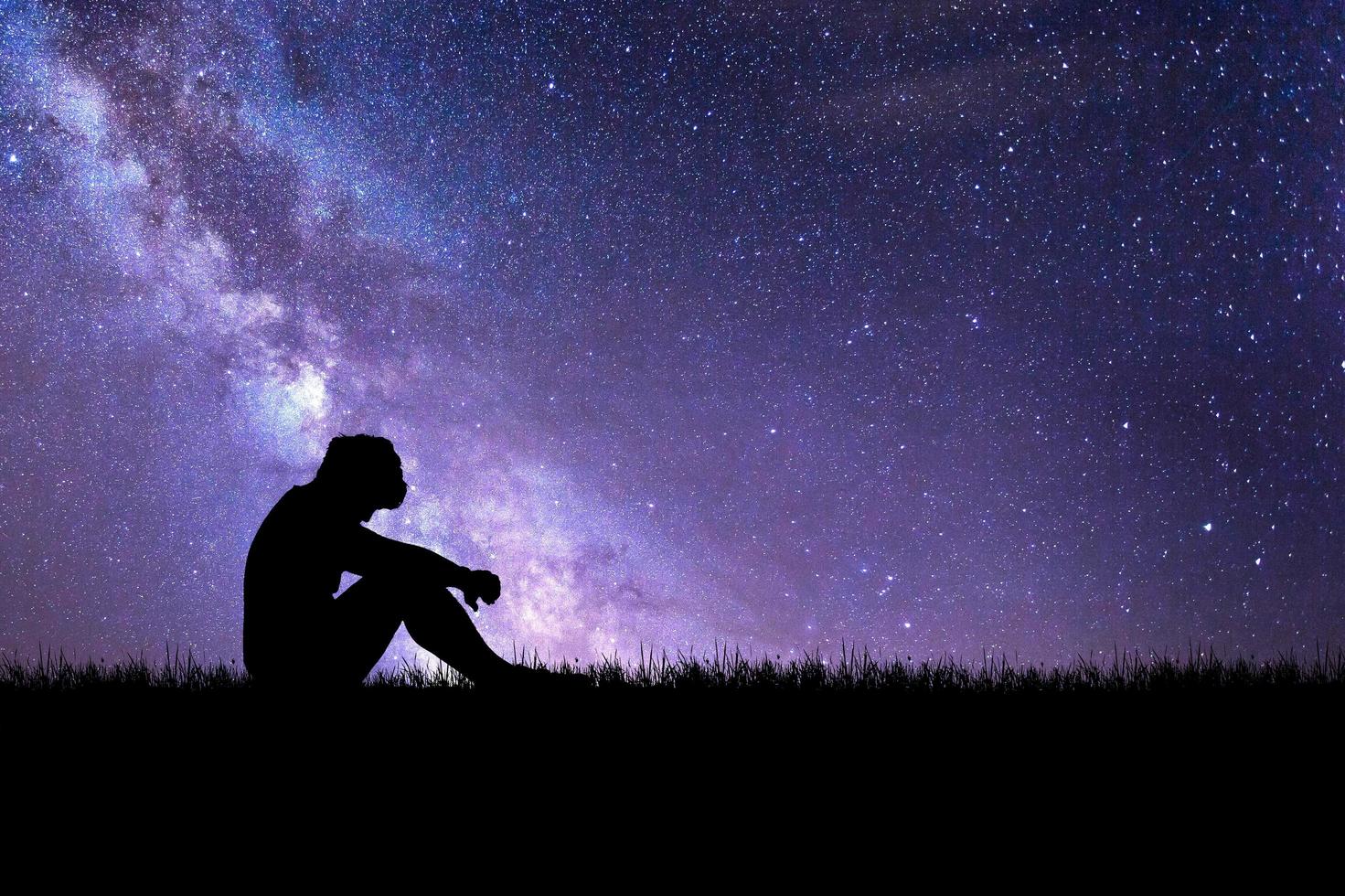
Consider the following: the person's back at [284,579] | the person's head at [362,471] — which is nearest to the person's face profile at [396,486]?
the person's head at [362,471]

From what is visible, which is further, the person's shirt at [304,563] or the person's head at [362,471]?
the person's head at [362,471]

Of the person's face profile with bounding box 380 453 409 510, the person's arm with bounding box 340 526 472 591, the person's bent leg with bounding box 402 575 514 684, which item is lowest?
the person's bent leg with bounding box 402 575 514 684

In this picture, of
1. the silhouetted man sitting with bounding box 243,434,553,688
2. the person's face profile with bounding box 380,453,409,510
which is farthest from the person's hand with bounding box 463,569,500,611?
the person's face profile with bounding box 380,453,409,510

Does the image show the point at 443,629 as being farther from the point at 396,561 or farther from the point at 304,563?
the point at 304,563

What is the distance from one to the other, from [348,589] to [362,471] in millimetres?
728

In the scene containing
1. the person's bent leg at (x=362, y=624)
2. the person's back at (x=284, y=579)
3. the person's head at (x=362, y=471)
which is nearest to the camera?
the person's back at (x=284, y=579)

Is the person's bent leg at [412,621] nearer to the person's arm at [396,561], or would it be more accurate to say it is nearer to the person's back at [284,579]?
the person's arm at [396,561]

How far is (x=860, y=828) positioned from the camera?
3.64 meters

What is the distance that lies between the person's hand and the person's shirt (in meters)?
0.12

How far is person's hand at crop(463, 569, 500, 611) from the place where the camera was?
199 inches

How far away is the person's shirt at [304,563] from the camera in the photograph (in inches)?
182

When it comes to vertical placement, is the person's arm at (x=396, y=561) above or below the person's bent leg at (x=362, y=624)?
above

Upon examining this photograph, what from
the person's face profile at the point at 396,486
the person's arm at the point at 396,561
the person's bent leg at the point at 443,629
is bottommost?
the person's bent leg at the point at 443,629

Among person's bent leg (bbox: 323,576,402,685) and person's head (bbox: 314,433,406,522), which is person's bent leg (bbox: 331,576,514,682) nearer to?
person's bent leg (bbox: 323,576,402,685)
